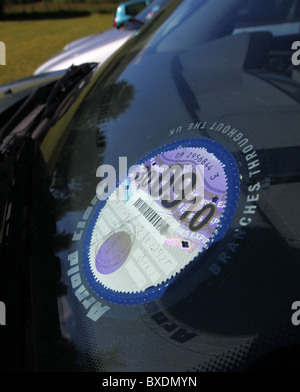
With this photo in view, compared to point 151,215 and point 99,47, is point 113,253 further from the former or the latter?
point 99,47

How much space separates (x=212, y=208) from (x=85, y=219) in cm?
39

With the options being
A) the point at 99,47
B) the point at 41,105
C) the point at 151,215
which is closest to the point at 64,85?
the point at 41,105

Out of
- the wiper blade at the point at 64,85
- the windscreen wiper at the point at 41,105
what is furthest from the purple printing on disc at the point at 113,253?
the wiper blade at the point at 64,85

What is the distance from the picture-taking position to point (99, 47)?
3.10 m

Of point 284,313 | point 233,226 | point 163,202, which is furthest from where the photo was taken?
point 163,202

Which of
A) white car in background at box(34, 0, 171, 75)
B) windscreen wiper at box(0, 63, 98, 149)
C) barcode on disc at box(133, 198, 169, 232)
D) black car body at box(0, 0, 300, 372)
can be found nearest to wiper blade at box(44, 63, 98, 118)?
windscreen wiper at box(0, 63, 98, 149)

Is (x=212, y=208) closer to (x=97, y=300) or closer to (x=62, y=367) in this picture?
(x=97, y=300)

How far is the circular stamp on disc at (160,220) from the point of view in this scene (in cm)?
84

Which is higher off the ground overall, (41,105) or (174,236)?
(41,105)

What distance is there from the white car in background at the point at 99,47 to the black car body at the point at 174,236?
1300 mm

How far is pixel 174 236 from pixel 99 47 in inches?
106

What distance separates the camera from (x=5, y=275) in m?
0.95

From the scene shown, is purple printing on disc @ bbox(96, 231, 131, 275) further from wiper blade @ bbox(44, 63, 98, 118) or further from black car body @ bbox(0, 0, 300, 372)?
wiper blade @ bbox(44, 63, 98, 118)

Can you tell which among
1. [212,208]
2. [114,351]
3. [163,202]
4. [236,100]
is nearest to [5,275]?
[114,351]
